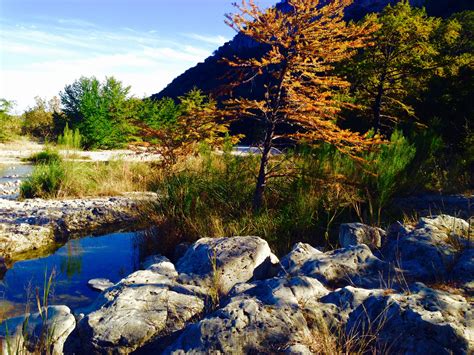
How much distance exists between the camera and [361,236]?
4.33 meters

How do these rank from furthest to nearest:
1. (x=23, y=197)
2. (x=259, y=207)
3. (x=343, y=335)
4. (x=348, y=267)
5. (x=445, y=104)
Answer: (x=445, y=104) → (x=23, y=197) → (x=259, y=207) → (x=348, y=267) → (x=343, y=335)

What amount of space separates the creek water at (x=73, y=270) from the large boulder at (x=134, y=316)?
0.88 m

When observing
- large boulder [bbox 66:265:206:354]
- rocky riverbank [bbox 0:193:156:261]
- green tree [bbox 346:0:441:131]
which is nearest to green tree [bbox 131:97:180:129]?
green tree [bbox 346:0:441:131]

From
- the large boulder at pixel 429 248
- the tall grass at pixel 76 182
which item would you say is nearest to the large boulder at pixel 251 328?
the large boulder at pixel 429 248

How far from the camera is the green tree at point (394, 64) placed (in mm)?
11625

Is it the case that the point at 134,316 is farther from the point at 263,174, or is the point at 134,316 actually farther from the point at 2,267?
the point at 2,267

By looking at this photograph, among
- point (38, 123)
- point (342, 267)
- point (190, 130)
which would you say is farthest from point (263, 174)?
point (38, 123)

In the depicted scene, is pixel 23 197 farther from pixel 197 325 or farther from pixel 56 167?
pixel 197 325

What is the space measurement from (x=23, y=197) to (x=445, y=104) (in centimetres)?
1127

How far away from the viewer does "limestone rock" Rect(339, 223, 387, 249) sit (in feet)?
14.1

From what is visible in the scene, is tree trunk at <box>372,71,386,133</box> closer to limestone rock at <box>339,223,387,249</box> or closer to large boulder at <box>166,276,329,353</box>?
limestone rock at <box>339,223,387,249</box>

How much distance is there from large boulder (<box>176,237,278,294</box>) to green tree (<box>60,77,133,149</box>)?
20.5 m

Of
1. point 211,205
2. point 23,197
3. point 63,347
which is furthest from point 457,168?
point 23,197

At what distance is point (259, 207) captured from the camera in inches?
211
